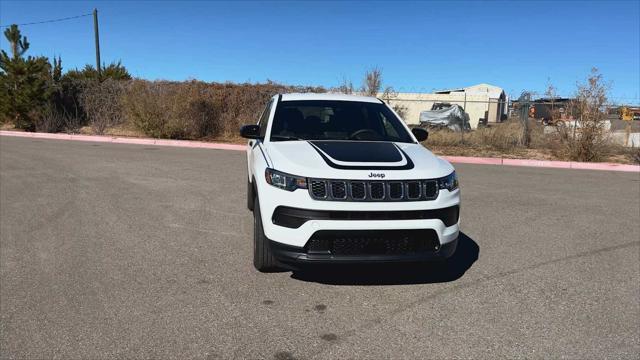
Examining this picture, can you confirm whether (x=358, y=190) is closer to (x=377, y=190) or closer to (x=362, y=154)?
(x=377, y=190)

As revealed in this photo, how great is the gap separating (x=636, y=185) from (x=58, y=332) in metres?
10.7

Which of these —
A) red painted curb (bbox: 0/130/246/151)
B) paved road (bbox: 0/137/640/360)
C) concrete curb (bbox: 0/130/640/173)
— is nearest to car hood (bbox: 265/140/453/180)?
paved road (bbox: 0/137/640/360)

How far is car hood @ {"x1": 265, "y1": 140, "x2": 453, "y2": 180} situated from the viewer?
3.56m

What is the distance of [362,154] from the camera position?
397cm

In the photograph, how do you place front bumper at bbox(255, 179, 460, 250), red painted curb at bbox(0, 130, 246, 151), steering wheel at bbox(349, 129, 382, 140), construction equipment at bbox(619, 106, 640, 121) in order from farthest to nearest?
red painted curb at bbox(0, 130, 246, 151) < construction equipment at bbox(619, 106, 640, 121) < steering wheel at bbox(349, 129, 382, 140) < front bumper at bbox(255, 179, 460, 250)

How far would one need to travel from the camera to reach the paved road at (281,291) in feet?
10.00

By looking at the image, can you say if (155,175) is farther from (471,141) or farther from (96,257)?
(471,141)

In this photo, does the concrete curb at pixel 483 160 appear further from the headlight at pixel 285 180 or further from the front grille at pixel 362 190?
the headlight at pixel 285 180

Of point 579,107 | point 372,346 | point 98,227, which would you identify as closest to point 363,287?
point 372,346

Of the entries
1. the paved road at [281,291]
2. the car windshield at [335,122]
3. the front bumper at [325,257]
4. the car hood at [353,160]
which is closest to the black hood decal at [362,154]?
the car hood at [353,160]

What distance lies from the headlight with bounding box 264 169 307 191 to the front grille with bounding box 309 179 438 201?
79mm

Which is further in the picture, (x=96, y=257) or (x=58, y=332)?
(x=96, y=257)

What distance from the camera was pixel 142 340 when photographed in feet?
9.99

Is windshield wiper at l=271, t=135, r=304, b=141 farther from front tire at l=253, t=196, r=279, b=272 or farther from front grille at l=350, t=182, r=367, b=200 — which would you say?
front grille at l=350, t=182, r=367, b=200
